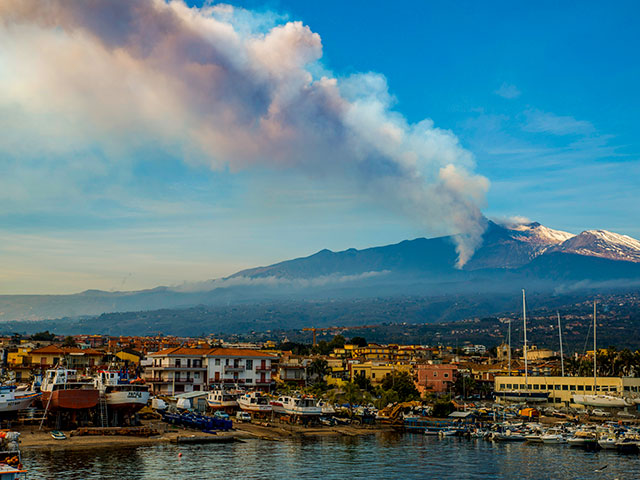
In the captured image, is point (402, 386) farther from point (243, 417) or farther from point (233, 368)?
point (243, 417)

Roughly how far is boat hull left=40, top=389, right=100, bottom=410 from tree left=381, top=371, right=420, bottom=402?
146 feet

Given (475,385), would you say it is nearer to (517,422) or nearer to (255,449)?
(517,422)

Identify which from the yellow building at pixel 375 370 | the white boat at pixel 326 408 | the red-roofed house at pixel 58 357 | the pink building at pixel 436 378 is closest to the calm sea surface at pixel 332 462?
the white boat at pixel 326 408

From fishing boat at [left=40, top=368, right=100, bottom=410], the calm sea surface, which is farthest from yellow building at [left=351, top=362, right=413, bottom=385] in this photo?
fishing boat at [left=40, top=368, right=100, bottom=410]

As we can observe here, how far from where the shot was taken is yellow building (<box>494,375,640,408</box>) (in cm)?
9800

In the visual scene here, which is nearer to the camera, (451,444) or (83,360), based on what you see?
(451,444)

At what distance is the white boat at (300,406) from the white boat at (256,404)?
146 centimetres

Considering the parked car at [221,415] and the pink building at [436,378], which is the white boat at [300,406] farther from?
the pink building at [436,378]

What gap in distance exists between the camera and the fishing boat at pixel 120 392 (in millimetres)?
63031

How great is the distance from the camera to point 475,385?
385 feet

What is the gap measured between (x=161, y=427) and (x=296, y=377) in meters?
47.6

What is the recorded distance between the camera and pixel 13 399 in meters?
62.3

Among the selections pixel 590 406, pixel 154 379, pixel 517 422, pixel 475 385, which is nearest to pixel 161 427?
pixel 154 379

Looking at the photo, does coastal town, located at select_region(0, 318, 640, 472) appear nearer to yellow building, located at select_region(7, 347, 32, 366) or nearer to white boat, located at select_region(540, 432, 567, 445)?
white boat, located at select_region(540, 432, 567, 445)
